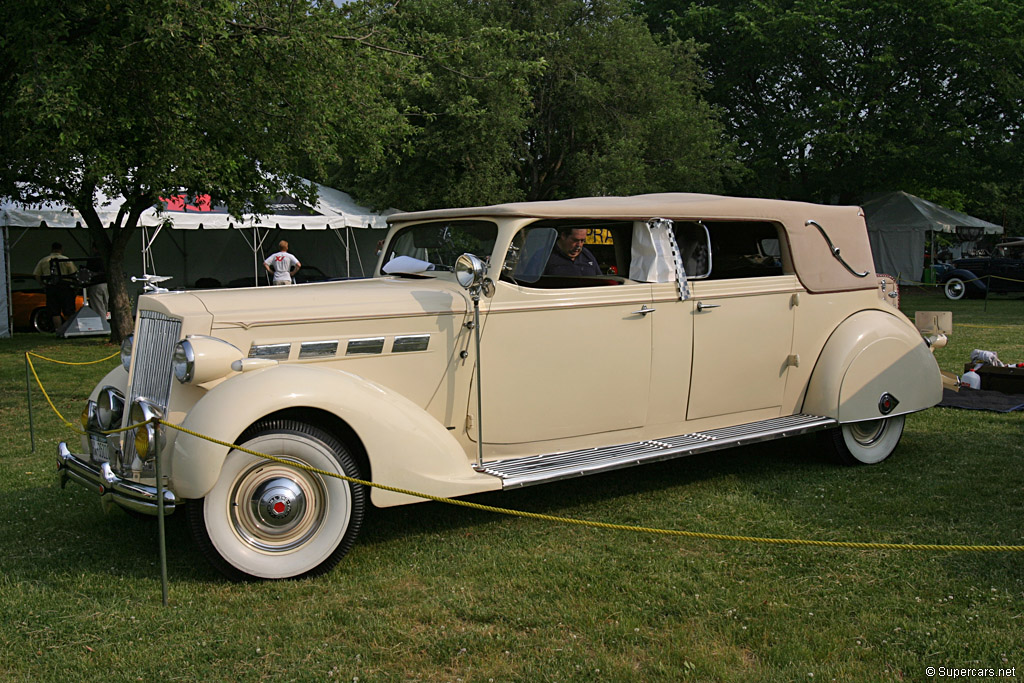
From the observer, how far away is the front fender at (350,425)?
3.98m

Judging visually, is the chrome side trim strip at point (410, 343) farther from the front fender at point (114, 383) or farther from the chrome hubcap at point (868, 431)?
the chrome hubcap at point (868, 431)

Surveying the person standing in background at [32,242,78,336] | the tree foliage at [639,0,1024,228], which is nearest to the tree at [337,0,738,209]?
the tree foliage at [639,0,1024,228]

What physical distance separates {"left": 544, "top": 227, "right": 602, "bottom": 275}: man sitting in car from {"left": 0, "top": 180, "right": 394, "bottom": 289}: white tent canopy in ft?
36.5

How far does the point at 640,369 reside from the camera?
17.7 feet

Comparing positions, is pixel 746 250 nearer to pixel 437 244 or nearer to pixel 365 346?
pixel 437 244

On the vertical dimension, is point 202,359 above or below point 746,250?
below

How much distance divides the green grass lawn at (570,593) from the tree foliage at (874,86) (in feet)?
77.0

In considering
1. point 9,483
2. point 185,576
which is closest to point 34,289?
point 9,483

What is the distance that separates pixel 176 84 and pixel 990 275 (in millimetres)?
22780

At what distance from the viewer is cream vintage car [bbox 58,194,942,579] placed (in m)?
4.20

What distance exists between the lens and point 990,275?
24.3m

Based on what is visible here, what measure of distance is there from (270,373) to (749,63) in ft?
93.1

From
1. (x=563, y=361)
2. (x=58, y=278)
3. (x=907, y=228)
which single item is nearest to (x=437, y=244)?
(x=563, y=361)

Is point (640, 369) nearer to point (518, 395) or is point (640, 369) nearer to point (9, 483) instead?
point (518, 395)
